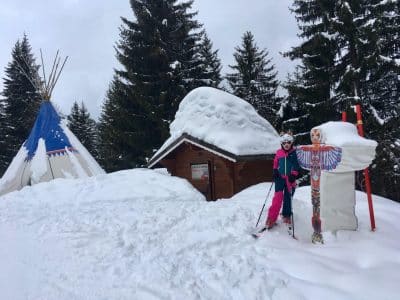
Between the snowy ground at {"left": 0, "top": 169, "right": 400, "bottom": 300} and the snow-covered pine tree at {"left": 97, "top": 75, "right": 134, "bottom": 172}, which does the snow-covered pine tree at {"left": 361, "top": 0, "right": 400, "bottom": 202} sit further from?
the snow-covered pine tree at {"left": 97, "top": 75, "right": 134, "bottom": 172}

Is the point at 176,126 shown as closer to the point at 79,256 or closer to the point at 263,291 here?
the point at 79,256

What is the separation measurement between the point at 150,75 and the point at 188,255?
62.7 ft

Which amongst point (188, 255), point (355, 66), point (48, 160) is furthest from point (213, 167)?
point (355, 66)

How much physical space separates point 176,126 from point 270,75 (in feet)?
49.4

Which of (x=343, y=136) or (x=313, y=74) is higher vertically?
(x=313, y=74)

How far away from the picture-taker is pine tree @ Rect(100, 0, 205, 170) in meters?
22.3

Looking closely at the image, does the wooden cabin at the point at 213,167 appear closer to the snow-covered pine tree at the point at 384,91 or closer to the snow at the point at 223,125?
the snow at the point at 223,125

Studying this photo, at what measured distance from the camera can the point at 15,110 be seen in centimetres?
2931

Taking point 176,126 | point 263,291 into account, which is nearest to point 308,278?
point 263,291

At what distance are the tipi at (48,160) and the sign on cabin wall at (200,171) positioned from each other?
183 inches

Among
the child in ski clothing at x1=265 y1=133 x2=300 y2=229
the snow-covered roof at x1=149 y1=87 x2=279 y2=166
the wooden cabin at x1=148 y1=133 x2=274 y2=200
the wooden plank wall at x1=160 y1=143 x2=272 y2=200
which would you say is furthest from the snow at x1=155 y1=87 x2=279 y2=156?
the child in ski clothing at x1=265 y1=133 x2=300 y2=229

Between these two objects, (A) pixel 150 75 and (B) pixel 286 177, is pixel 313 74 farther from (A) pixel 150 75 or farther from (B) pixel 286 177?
(B) pixel 286 177

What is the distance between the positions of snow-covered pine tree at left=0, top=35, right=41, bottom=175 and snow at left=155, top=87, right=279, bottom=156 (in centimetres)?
1992

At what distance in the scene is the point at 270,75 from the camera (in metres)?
26.8
